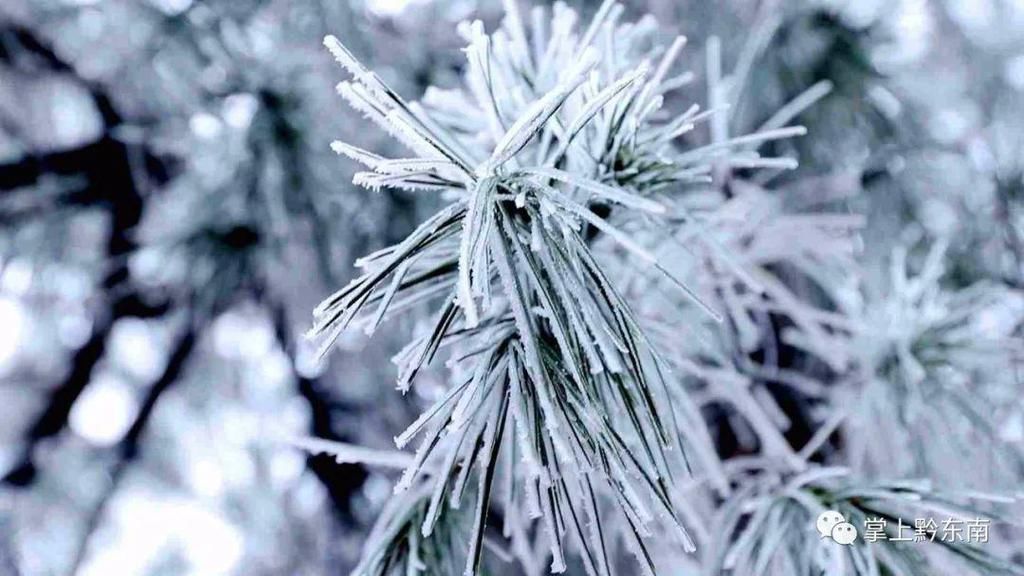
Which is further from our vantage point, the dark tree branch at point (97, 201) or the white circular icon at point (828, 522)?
the dark tree branch at point (97, 201)

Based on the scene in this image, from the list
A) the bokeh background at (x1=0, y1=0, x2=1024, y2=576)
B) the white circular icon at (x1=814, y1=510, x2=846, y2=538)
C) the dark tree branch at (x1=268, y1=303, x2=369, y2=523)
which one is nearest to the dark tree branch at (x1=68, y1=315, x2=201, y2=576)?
the bokeh background at (x1=0, y1=0, x2=1024, y2=576)

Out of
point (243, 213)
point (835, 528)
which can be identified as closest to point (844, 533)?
point (835, 528)

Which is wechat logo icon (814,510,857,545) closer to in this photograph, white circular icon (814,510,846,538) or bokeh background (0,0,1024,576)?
white circular icon (814,510,846,538)

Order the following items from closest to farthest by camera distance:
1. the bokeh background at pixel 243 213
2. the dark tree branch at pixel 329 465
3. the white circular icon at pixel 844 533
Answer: the white circular icon at pixel 844 533
the bokeh background at pixel 243 213
the dark tree branch at pixel 329 465

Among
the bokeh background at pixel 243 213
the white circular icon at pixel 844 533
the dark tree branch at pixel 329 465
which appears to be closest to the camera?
the white circular icon at pixel 844 533

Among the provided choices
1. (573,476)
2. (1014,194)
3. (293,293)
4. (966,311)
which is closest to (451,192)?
(573,476)

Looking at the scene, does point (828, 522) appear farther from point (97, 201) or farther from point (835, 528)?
point (97, 201)

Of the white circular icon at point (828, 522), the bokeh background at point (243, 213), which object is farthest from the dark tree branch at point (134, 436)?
the white circular icon at point (828, 522)

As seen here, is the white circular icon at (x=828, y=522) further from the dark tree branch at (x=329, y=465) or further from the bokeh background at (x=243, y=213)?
the dark tree branch at (x=329, y=465)
